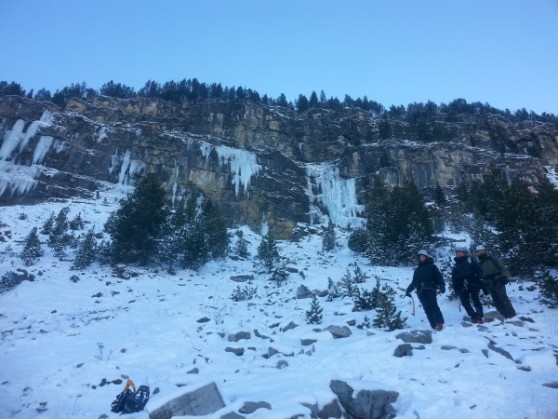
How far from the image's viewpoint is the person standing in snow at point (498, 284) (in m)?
8.91

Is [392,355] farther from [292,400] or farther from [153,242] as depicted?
[153,242]

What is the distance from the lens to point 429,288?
8820 mm

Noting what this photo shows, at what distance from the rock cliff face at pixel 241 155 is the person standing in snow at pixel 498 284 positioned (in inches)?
1105

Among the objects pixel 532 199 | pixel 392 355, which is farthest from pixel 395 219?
pixel 392 355

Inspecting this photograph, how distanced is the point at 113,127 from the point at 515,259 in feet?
140

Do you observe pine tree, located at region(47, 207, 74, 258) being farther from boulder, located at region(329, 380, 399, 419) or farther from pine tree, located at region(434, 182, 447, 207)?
pine tree, located at region(434, 182, 447, 207)

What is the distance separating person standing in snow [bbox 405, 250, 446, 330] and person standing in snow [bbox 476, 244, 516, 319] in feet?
4.30

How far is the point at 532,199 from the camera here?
16656 mm

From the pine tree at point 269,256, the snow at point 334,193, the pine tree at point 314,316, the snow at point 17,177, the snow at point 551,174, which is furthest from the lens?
→ the snow at point 551,174

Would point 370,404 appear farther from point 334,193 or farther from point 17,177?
point 17,177

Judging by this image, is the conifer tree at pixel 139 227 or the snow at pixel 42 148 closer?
the conifer tree at pixel 139 227

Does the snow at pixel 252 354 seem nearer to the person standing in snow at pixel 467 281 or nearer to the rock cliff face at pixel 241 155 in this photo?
the person standing in snow at pixel 467 281

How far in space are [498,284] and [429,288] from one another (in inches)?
74.3

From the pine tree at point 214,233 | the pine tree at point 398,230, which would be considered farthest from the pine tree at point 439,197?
the pine tree at point 214,233
